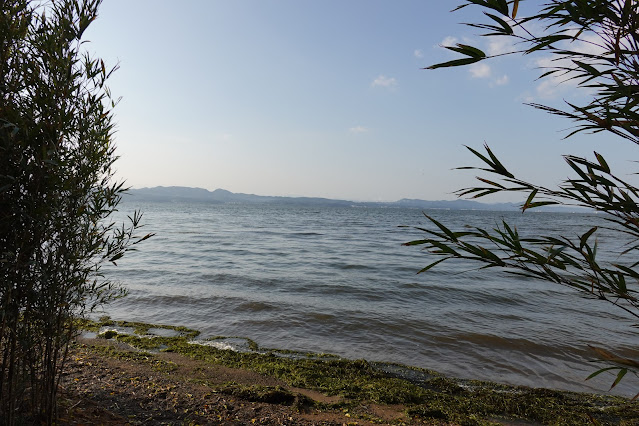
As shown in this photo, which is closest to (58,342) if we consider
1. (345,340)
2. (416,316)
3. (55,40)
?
Answer: (55,40)

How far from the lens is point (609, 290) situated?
180 cm

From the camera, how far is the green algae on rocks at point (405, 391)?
227 inches

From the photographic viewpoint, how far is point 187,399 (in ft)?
17.9

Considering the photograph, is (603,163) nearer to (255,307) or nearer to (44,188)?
(44,188)

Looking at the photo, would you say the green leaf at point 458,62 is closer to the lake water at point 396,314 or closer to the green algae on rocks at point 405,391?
the green algae on rocks at point 405,391

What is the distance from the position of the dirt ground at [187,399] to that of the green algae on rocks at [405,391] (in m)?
0.12

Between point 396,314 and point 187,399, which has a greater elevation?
point 187,399

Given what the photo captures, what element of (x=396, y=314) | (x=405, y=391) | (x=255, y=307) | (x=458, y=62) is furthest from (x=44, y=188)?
(x=396, y=314)

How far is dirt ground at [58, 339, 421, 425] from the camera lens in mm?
4805

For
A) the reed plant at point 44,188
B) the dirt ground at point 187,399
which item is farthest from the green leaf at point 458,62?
the dirt ground at point 187,399

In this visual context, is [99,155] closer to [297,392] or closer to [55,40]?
[55,40]

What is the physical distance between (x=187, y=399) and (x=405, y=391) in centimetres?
353

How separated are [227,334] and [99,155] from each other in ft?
21.9

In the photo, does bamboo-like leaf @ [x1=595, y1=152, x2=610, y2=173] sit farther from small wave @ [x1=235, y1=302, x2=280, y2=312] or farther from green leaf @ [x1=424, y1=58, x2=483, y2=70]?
small wave @ [x1=235, y1=302, x2=280, y2=312]
